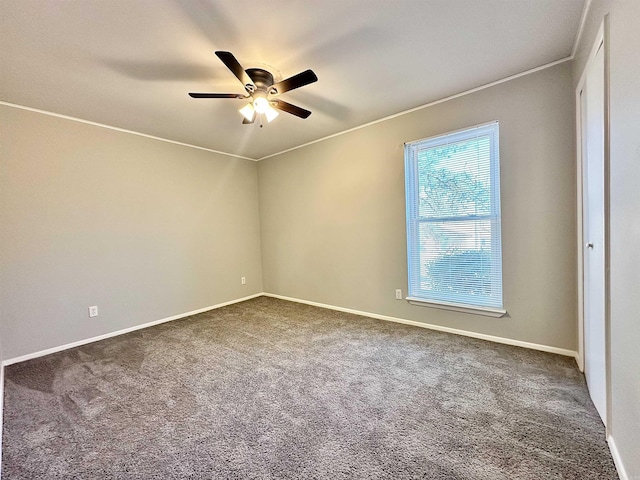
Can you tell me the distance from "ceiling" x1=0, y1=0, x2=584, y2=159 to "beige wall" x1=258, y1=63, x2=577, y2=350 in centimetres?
31

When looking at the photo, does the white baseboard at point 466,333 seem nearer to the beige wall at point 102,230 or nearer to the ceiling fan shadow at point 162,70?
the beige wall at point 102,230

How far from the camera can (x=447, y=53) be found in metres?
2.19

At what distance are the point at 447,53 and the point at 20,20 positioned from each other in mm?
2815

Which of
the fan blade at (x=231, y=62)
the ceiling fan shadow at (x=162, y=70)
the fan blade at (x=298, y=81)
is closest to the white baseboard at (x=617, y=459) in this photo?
the fan blade at (x=298, y=81)

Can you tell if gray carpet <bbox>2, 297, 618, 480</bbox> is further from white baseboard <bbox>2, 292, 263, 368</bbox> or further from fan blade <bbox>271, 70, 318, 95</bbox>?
fan blade <bbox>271, 70, 318, 95</bbox>

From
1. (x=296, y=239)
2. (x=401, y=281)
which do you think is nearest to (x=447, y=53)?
(x=401, y=281)

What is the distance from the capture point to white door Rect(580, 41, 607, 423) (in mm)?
1617

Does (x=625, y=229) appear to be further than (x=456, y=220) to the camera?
No

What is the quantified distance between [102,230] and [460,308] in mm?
4137

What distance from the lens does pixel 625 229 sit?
3.99 ft

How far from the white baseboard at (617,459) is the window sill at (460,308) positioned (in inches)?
53.1

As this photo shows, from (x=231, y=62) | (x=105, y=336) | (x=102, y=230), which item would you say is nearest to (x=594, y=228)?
(x=231, y=62)

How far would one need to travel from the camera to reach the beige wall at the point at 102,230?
2.77 meters

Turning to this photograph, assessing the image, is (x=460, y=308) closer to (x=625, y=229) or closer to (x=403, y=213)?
(x=403, y=213)
